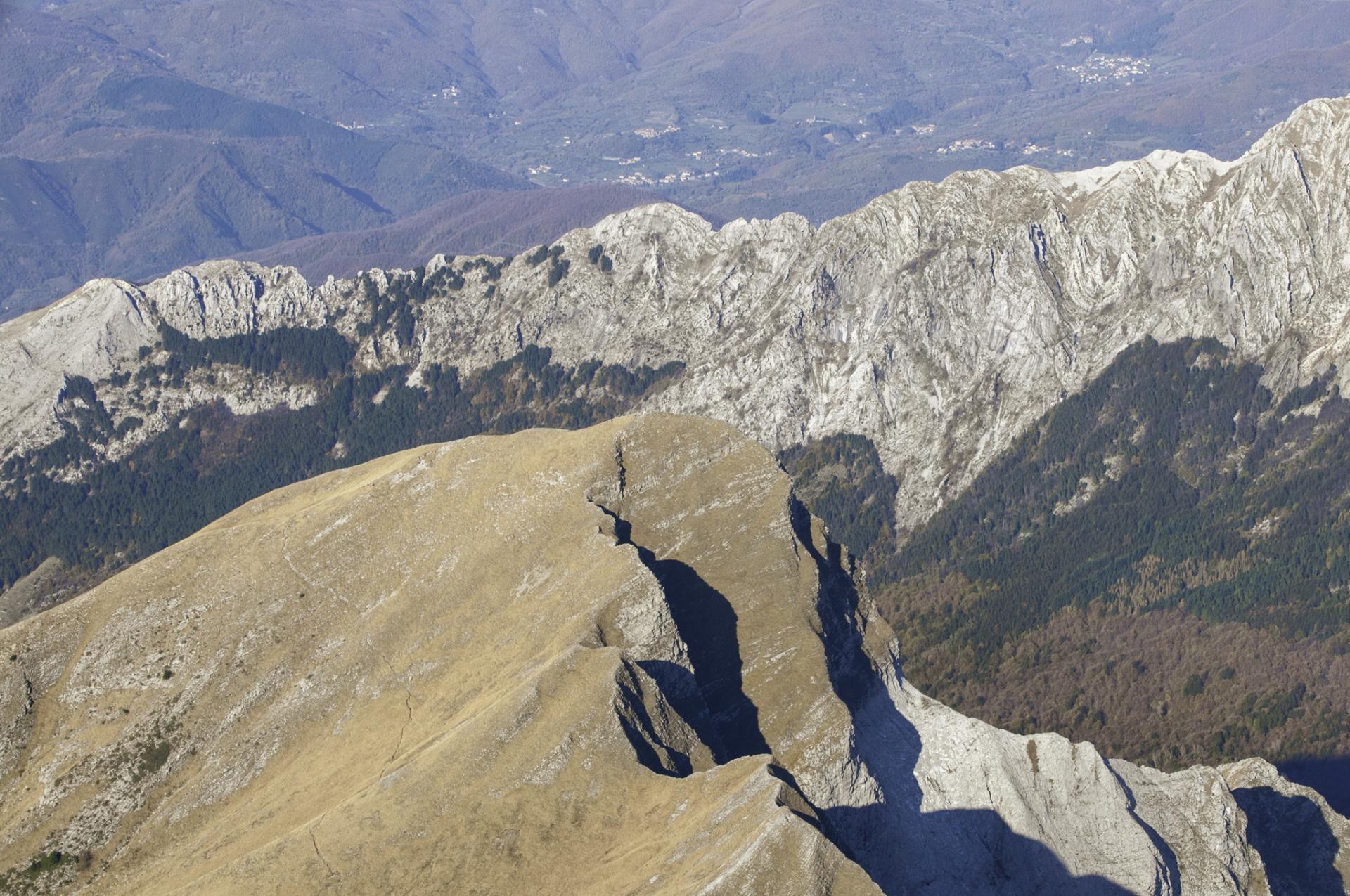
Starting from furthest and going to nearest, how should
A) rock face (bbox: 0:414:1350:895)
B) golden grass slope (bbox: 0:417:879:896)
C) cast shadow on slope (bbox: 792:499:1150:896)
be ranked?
1. cast shadow on slope (bbox: 792:499:1150:896)
2. rock face (bbox: 0:414:1350:895)
3. golden grass slope (bbox: 0:417:879:896)

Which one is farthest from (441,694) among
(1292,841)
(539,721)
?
(1292,841)

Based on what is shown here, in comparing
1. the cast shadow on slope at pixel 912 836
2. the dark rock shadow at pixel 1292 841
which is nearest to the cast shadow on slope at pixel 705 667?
the cast shadow on slope at pixel 912 836

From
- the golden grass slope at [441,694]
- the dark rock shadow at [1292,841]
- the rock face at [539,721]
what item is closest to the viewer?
the golden grass slope at [441,694]

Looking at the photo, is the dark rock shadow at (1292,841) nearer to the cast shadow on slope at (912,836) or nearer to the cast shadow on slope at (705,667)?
the cast shadow on slope at (912,836)

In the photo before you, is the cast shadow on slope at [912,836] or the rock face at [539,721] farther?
the cast shadow on slope at [912,836]

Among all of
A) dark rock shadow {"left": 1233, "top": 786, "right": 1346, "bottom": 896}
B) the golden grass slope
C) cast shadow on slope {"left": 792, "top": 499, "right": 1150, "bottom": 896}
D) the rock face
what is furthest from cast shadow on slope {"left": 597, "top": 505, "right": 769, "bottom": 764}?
dark rock shadow {"left": 1233, "top": 786, "right": 1346, "bottom": 896}

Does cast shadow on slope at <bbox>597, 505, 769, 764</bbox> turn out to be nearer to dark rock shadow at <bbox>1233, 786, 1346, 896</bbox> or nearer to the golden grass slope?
the golden grass slope
